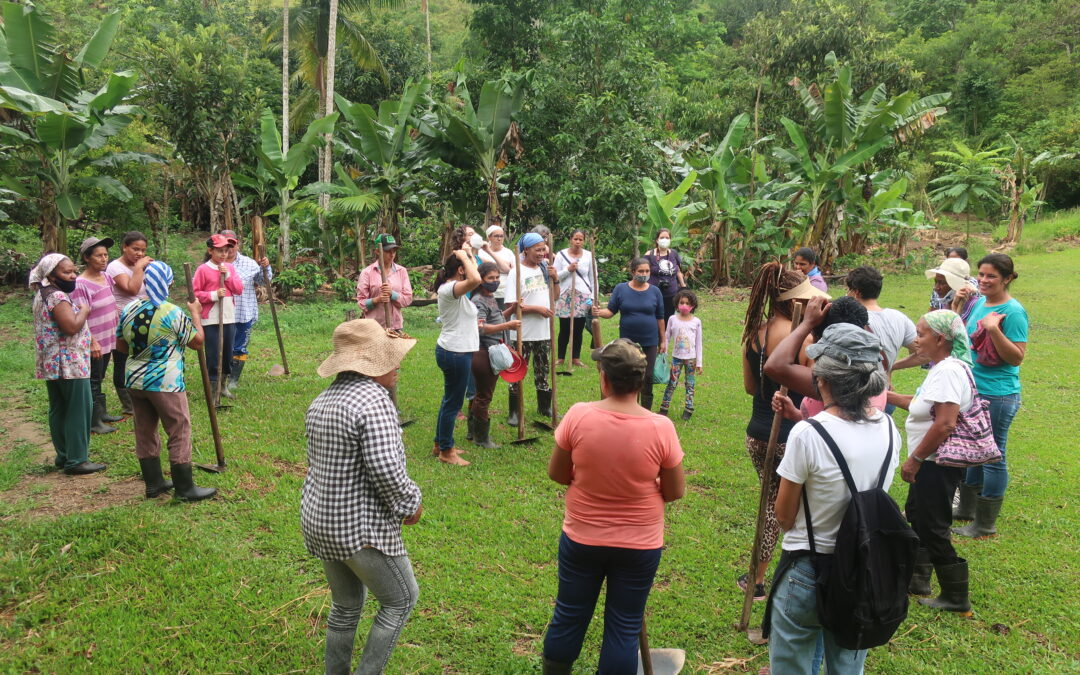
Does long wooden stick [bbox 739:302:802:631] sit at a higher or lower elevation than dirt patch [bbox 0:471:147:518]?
higher

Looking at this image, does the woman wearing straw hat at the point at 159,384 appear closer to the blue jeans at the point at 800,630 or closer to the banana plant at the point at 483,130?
the blue jeans at the point at 800,630

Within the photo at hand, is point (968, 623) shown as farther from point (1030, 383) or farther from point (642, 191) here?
point (642, 191)

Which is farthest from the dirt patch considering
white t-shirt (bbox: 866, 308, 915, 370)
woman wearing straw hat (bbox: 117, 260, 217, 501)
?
white t-shirt (bbox: 866, 308, 915, 370)

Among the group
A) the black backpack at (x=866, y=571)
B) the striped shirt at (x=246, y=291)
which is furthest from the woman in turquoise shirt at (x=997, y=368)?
the striped shirt at (x=246, y=291)

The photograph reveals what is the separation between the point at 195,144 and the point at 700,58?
24292 millimetres

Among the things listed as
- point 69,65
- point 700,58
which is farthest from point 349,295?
point 700,58

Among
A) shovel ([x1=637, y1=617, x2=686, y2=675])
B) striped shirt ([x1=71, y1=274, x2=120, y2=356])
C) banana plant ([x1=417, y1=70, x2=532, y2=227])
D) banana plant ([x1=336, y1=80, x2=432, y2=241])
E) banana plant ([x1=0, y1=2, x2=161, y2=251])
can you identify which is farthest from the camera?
banana plant ([x1=336, y1=80, x2=432, y2=241])

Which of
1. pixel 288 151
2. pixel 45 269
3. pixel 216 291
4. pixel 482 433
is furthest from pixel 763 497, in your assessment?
pixel 288 151

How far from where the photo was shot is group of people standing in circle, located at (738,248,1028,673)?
2.85m

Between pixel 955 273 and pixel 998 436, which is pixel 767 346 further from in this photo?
pixel 998 436

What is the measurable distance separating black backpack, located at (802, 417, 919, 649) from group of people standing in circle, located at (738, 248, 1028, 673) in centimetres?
8

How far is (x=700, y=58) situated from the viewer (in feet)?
107

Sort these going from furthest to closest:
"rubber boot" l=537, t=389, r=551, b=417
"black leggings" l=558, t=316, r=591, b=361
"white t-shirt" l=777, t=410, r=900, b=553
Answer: "black leggings" l=558, t=316, r=591, b=361
"rubber boot" l=537, t=389, r=551, b=417
"white t-shirt" l=777, t=410, r=900, b=553

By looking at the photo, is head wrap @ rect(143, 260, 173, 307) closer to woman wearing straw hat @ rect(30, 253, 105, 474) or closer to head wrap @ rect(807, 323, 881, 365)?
woman wearing straw hat @ rect(30, 253, 105, 474)
